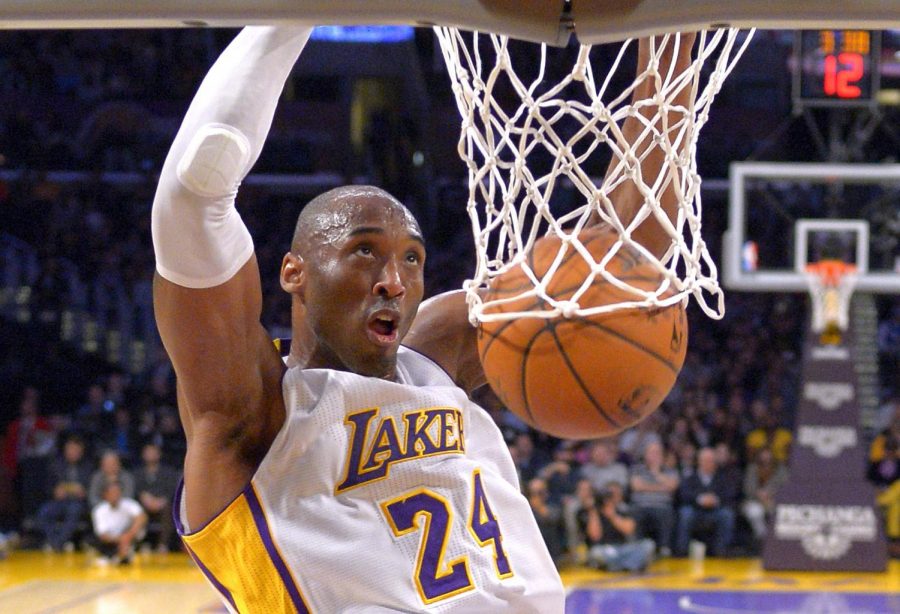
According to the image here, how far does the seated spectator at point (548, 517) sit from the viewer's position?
9.22 meters

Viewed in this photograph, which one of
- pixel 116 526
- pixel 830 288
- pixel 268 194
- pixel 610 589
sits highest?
pixel 268 194

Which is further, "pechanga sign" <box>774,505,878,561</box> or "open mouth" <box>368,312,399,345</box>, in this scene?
"pechanga sign" <box>774,505,878,561</box>

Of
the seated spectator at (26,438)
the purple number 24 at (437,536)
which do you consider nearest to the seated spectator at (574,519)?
the seated spectator at (26,438)

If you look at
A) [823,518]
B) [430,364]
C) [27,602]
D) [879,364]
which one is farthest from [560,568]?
[430,364]

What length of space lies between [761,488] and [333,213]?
27.7 ft

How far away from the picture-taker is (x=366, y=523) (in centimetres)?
222

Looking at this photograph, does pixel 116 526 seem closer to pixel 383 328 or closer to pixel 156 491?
pixel 156 491

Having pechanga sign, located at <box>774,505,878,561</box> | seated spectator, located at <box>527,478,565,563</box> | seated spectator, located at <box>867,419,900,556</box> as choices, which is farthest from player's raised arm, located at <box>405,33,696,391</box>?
seated spectator, located at <box>867,419,900,556</box>

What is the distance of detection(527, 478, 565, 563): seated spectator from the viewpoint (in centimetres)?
922

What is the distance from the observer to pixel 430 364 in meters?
2.58

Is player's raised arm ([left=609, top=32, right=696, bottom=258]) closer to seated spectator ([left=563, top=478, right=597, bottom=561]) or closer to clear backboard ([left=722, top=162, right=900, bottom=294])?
clear backboard ([left=722, top=162, right=900, bottom=294])

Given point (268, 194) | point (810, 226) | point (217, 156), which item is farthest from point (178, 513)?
point (268, 194)

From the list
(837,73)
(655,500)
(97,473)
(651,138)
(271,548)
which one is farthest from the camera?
(97,473)

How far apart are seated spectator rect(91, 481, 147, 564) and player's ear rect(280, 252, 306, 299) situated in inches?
307
